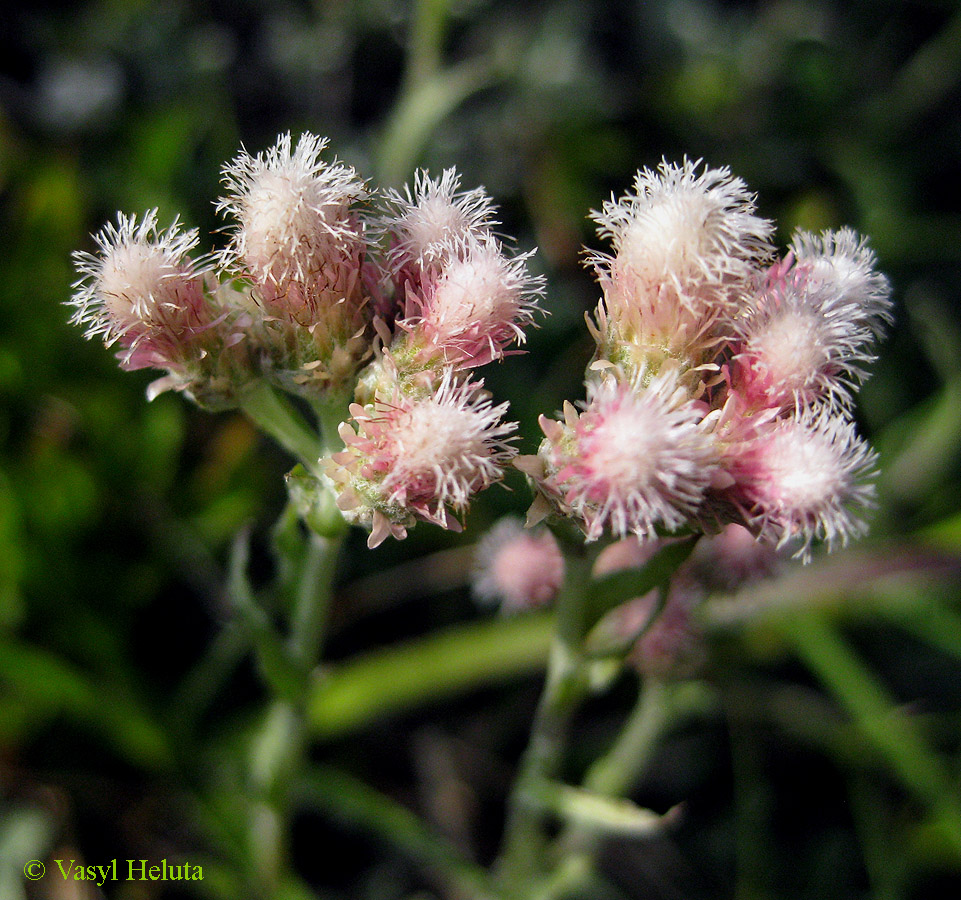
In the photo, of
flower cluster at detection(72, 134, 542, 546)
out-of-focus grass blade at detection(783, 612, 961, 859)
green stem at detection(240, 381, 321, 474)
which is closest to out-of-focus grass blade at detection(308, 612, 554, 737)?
out-of-focus grass blade at detection(783, 612, 961, 859)

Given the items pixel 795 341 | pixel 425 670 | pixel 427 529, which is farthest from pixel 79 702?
pixel 795 341

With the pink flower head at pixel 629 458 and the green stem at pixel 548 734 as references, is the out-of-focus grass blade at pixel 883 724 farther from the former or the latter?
the pink flower head at pixel 629 458

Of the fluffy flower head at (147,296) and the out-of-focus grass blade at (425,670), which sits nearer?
the fluffy flower head at (147,296)

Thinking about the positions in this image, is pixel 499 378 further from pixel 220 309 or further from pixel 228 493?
pixel 220 309

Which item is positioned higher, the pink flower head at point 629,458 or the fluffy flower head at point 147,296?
the fluffy flower head at point 147,296

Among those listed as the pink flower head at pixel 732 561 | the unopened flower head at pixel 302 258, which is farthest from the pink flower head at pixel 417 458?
the pink flower head at pixel 732 561

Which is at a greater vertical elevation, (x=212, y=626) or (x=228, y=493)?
(x=228, y=493)

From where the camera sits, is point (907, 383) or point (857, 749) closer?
point (857, 749)

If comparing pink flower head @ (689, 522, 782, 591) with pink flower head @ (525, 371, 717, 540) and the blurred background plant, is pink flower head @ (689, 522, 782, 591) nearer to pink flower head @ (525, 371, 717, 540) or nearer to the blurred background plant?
the blurred background plant

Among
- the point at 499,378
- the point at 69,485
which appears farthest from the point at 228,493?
the point at 499,378

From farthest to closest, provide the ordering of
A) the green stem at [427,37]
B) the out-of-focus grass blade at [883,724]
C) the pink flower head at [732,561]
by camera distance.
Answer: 1. the green stem at [427,37]
2. the out-of-focus grass blade at [883,724]
3. the pink flower head at [732,561]
